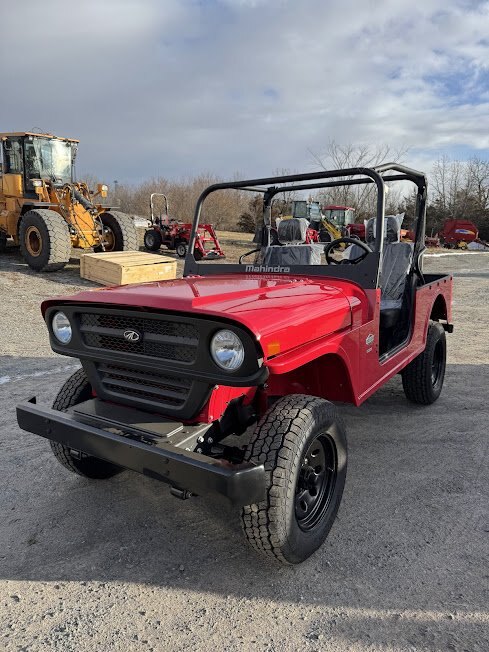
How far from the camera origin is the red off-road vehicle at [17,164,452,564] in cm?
217

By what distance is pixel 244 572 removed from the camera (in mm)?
2443

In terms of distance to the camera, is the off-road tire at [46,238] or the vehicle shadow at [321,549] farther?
the off-road tire at [46,238]

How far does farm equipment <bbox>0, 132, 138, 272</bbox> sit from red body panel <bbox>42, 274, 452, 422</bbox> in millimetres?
9442

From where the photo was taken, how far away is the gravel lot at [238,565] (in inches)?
81.7

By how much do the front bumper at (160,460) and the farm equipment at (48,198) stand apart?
9.67 metres

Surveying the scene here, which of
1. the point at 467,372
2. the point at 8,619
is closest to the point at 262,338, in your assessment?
the point at 8,619

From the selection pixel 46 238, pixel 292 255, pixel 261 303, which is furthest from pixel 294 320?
pixel 46 238

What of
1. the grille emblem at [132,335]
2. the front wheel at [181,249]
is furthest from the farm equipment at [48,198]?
the grille emblem at [132,335]

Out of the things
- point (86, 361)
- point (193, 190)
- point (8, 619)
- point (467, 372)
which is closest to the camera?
point (8, 619)

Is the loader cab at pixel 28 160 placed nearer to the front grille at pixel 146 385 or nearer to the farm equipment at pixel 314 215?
the front grille at pixel 146 385

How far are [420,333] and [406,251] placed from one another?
0.80m

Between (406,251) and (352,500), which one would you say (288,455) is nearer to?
(352,500)

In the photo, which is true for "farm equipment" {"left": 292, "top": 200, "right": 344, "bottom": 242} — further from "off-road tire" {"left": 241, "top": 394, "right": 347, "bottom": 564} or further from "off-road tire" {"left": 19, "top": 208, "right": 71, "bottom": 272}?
"off-road tire" {"left": 241, "top": 394, "right": 347, "bottom": 564}

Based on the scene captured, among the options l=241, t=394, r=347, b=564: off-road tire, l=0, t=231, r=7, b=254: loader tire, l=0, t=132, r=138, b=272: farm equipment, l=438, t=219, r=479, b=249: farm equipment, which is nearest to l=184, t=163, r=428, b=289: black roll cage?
l=241, t=394, r=347, b=564: off-road tire
